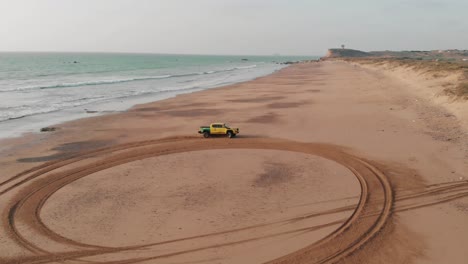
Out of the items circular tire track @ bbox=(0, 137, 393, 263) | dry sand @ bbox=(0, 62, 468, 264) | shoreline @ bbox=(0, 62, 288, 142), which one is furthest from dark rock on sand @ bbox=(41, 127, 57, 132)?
circular tire track @ bbox=(0, 137, 393, 263)

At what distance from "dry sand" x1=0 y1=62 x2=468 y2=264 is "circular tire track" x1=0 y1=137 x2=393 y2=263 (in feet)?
0.21

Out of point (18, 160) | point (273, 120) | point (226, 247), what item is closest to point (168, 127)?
point (273, 120)

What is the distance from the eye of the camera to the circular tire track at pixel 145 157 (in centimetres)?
1230

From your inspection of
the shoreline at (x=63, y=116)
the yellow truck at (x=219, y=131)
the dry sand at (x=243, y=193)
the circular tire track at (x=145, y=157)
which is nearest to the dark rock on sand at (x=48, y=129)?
the shoreline at (x=63, y=116)

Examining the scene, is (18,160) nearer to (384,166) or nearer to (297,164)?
(297,164)

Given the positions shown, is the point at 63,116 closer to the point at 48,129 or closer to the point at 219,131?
the point at 48,129

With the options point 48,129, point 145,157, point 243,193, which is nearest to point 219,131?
point 145,157

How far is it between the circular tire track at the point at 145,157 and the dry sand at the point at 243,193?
7cm

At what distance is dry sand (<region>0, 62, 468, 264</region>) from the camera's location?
12445mm

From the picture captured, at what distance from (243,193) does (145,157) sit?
8.19m

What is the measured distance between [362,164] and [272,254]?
35.5 ft

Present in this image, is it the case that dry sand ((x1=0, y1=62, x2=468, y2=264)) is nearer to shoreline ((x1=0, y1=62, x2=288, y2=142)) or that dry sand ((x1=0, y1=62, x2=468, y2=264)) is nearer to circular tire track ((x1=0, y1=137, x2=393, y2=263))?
circular tire track ((x1=0, y1=137, x2=393, y2=263))

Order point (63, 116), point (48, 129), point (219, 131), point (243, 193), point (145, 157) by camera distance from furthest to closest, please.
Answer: point (63, 116), point (48, 129), point (219, 131), point (145, 157), point (243, 193)

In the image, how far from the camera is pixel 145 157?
22672 mm
